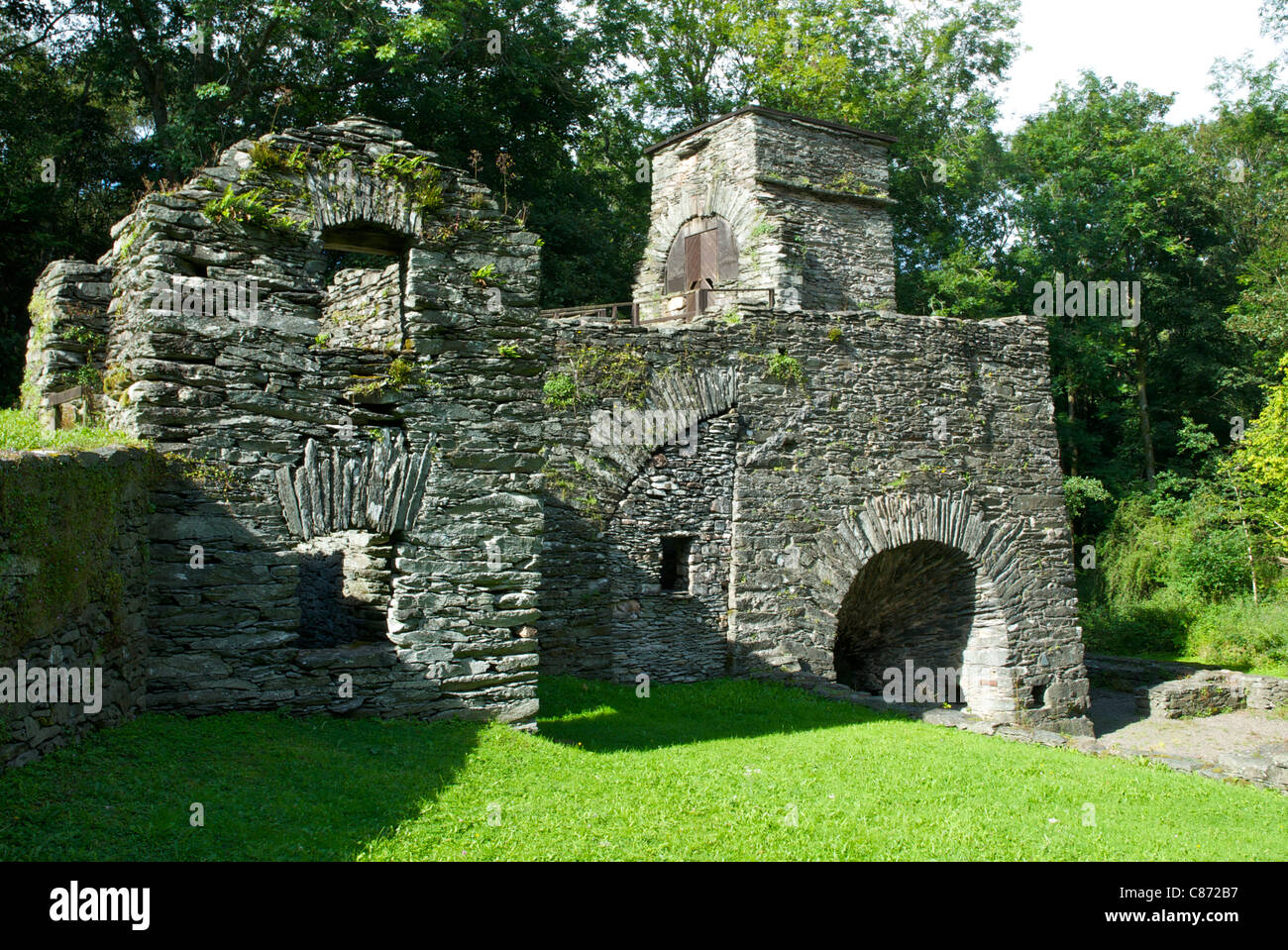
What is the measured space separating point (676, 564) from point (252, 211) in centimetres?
741

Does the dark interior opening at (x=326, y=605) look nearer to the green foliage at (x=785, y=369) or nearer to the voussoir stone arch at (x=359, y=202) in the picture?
the voussoir stone arch at (x=359, y=202)

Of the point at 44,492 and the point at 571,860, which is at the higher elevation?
the point at 44,492

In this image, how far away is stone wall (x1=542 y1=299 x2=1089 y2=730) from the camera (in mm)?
12531

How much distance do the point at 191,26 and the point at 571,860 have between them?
20504mm

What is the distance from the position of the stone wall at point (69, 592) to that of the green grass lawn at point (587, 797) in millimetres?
260

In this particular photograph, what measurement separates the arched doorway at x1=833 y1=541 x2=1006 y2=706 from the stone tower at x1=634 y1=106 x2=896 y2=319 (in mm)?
6312

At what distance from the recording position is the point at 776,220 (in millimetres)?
19094

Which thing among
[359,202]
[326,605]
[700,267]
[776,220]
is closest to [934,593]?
[776,220]

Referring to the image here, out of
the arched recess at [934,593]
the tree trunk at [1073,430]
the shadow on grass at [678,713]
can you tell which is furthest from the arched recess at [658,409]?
the tree trunk at [1073,430]

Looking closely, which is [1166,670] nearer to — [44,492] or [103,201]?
[44,492]

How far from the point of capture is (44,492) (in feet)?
17.9

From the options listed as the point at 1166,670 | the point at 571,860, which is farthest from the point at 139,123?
A: the point at 1166,670

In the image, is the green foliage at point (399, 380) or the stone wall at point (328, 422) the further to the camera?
the green foliage at point (399, 380)

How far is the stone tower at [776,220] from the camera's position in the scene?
1919cm
